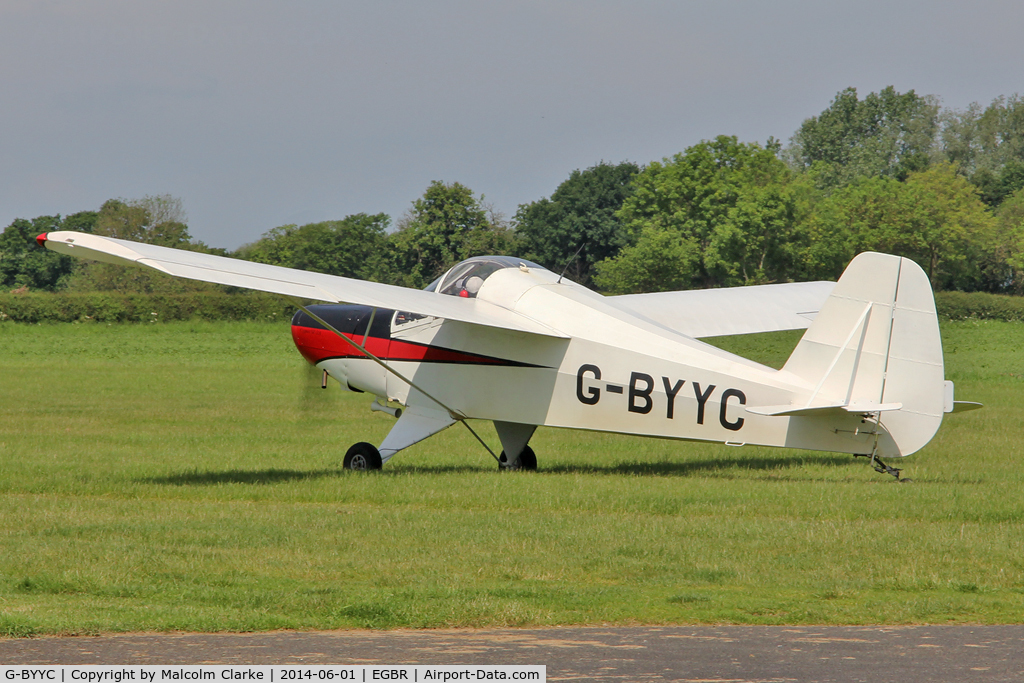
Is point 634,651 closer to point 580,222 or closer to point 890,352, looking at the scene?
point 890,352

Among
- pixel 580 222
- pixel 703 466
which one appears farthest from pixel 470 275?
pixel 580 222

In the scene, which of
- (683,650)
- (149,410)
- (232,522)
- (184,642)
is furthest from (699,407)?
(149,410)

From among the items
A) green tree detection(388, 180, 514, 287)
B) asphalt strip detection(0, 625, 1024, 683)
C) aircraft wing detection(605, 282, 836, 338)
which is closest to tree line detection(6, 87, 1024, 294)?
green tree detection(388, 180, 514, 287)

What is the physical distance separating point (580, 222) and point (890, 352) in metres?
62.8

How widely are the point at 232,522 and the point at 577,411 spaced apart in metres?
4.27

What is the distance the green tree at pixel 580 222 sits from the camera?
70.4m

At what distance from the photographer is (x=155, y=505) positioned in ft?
34.4

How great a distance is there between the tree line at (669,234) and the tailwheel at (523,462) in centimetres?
4439

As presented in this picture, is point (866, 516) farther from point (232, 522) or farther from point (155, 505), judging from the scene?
point (155, 505)

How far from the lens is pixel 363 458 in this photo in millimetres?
13094

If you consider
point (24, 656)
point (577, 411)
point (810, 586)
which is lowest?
point (24, 656)

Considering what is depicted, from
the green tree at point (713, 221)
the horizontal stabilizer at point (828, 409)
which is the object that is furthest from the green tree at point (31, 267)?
the horizontal stabilizer at point (828, 409)

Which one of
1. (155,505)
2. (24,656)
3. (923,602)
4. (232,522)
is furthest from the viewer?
(155,505)

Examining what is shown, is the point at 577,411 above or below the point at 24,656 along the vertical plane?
above
